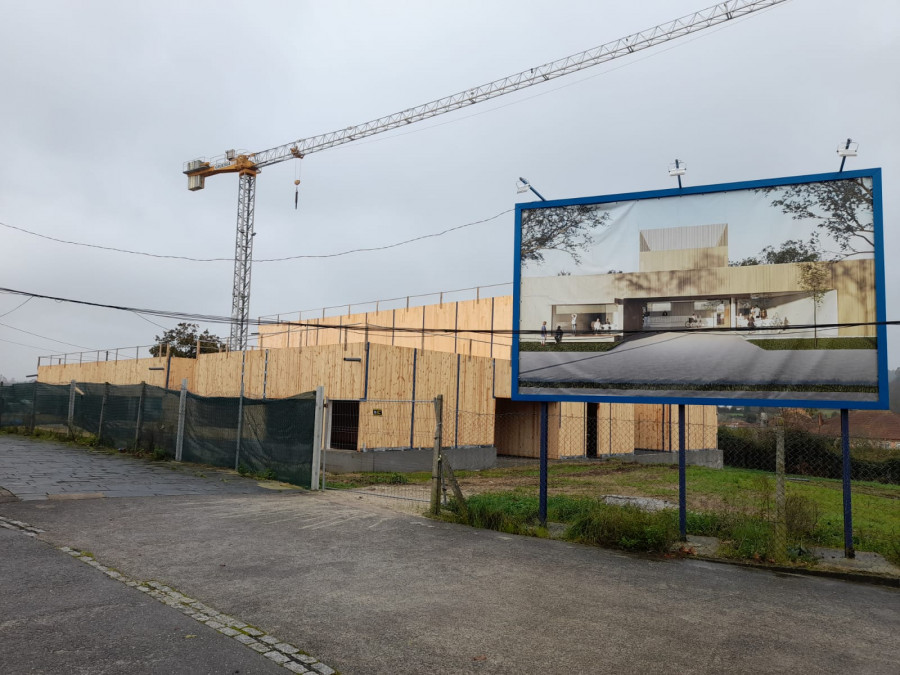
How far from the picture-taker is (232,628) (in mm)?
5121

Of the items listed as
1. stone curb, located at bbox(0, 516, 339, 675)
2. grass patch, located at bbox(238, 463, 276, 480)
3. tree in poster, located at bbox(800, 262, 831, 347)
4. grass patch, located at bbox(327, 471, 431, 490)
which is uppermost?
tree in poster, located at bbox(800, 262, 831, 347)

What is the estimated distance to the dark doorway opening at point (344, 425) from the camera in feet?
68.7

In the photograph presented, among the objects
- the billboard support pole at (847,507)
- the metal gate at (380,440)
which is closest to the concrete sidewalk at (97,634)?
the billboard support pole at (847,507)

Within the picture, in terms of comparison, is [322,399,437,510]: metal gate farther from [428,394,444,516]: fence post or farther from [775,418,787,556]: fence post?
[775,418,787,556]: fence post

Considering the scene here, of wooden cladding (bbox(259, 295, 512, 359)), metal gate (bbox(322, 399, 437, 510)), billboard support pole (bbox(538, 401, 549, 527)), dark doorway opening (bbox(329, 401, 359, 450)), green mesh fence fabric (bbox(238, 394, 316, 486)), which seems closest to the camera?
billboard support pole (bbox(538, 401, 549, 527))

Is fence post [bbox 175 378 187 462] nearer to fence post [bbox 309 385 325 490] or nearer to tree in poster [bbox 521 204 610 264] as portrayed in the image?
fence post [bbox 309 385 325 490]

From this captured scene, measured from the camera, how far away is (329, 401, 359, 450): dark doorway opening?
20.9 m

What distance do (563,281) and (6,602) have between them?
8.58 m

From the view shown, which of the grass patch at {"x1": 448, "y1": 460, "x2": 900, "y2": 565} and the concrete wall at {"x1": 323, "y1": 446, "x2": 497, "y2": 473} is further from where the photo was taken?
the concrete wall at {"x1": 323, "y1": 446, "x2": 497, "y2": 473}

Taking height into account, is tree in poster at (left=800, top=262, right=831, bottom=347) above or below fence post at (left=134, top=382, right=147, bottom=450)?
above

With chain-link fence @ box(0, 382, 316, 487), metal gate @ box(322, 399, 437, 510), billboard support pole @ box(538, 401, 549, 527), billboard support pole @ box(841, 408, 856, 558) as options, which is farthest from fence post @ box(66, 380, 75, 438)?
billboard support pole @ box(841, 408, 856, 558)

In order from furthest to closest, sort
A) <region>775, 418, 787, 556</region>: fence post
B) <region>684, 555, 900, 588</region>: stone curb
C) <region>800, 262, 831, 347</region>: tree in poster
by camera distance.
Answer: <region>800, 262, 831, 347</region>: tree in poster → <region>775, 418, 787, 556</region>: fence post → <region>684, 555, 900, 588</region>: stone curb

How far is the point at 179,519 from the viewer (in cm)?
998

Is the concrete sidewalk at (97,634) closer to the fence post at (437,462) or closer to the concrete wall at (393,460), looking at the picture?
the fence post at (437,462)
